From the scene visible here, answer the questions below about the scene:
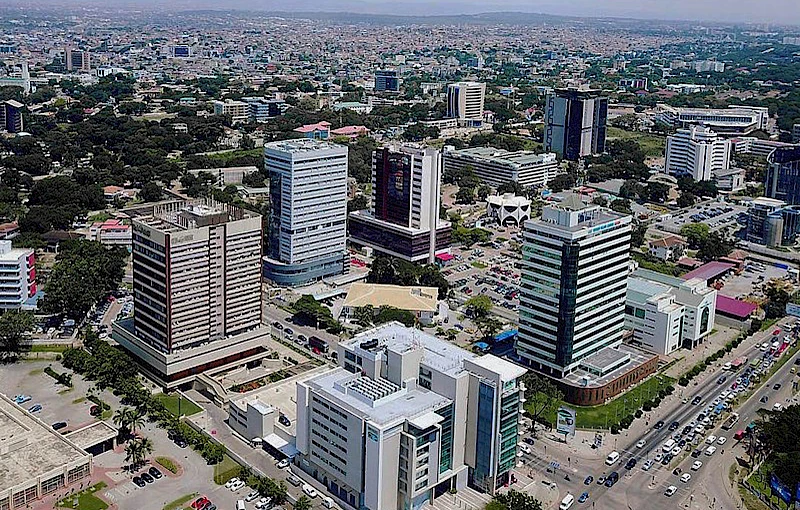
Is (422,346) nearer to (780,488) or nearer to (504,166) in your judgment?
(780,488)

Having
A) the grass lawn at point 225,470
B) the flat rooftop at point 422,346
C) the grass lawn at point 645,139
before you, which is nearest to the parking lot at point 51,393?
the grass lawn at point 225,470

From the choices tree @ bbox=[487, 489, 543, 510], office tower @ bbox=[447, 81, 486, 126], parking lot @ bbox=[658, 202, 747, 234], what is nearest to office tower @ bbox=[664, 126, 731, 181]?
parking lot @ bbox=[658, 202, 747, 234]

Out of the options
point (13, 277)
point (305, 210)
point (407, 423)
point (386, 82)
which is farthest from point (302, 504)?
point (386, 82)

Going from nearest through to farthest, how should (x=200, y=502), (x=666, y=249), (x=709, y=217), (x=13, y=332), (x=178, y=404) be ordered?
(x=200, y=502)
(x=178, y=404)
(x=13, y=332)
(x=666, y=249)
(x=709, y=217)

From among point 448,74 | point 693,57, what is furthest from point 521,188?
point 693,57

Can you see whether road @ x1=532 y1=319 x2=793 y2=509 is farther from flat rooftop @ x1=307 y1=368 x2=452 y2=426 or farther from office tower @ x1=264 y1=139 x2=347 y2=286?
office tower @ x1=264 y1=139 x2=347 y2=286

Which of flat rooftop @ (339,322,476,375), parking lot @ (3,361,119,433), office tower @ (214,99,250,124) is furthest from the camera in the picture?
office tower @ (214,99,250,124)
